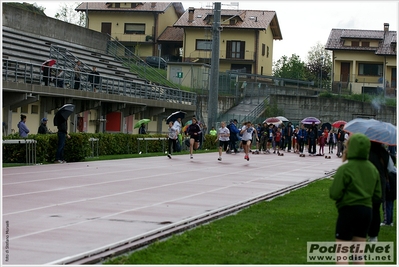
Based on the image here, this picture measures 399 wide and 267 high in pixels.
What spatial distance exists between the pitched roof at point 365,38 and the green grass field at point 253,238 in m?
73.2

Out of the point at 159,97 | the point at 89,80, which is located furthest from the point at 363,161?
the point at 159,97

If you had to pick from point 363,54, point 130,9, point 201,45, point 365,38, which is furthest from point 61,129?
point 365,38

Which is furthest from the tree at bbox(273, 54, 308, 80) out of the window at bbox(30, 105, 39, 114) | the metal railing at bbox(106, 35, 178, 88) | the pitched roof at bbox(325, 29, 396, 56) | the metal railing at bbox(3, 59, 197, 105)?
the window at bbox(30, 105, 39, 114)

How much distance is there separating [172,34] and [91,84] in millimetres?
52294

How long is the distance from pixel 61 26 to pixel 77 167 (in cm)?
2555

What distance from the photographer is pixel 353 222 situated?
8.85 meters

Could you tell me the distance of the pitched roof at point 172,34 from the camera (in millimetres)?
90562

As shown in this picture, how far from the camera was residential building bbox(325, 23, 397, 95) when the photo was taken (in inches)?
3393

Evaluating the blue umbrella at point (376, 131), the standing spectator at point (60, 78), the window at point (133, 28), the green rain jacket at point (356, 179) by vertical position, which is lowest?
the green rain jacket at point (356, 179)

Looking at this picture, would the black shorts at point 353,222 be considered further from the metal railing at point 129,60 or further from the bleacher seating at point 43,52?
the metal railing at point 129,60

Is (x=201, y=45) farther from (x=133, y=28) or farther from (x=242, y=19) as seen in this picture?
(x=133, y=28)

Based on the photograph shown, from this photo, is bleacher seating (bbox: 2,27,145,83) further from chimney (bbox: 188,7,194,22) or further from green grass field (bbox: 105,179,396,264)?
chimney (bbox: 188,7,194,22)

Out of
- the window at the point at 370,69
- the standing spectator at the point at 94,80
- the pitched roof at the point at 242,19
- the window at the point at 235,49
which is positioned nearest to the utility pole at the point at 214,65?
the standing spectator at the point at 94,80

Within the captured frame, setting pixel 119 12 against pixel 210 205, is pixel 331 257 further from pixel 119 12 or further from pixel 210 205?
pixel 119 12
